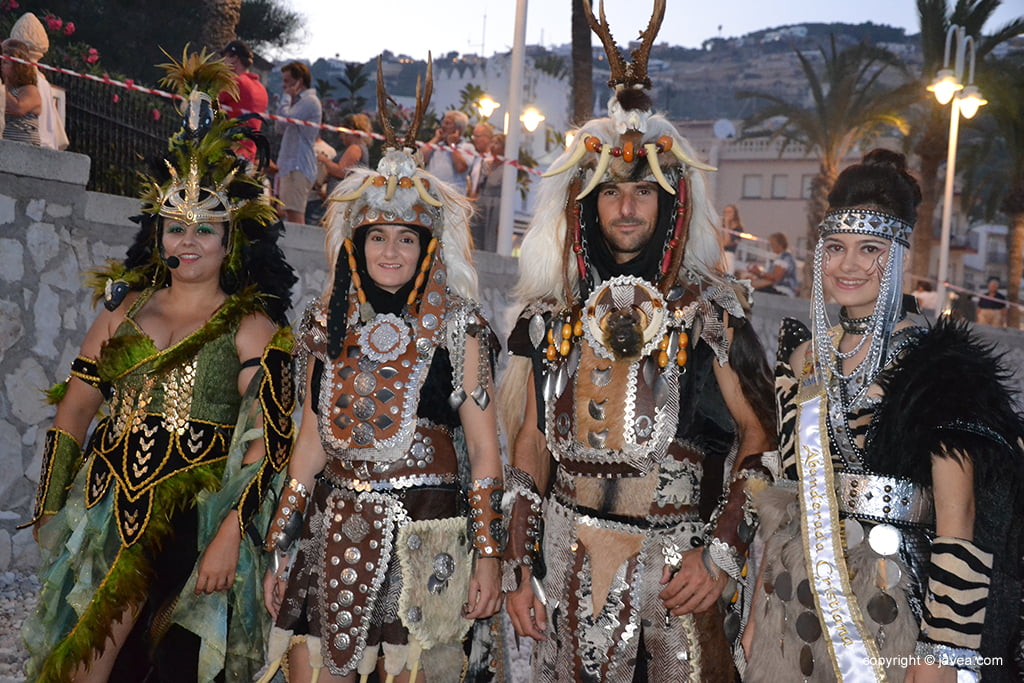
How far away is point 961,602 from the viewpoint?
9.15 feet

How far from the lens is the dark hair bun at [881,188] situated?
10.6 ft

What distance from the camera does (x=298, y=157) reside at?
9.23m

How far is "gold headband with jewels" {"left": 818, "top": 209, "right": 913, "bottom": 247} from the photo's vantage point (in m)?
3.19

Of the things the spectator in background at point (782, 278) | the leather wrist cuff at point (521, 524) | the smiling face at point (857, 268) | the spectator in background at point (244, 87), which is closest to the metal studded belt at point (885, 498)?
the smiling face at point (857, 268)

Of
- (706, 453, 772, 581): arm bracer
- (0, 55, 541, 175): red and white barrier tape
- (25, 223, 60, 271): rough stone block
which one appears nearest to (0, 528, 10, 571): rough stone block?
(25, 223, 60, 271): rough stone block

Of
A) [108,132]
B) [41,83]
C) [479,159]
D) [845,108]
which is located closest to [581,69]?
[479,159]

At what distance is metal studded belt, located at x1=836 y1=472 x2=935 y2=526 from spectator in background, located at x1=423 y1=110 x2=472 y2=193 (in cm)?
736

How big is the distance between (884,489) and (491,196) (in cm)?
889

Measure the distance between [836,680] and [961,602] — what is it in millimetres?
489

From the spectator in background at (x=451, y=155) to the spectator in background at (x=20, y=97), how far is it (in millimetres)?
3774

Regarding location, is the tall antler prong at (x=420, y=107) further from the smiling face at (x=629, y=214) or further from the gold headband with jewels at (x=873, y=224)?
the gold headband with jewels at (x=873, y=224)

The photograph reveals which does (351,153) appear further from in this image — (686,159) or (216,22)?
(686,159)

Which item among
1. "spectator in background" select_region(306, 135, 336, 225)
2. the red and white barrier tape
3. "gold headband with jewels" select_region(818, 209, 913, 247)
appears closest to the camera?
"gold headband with jewels" select_region(818, 209, 913, 247)

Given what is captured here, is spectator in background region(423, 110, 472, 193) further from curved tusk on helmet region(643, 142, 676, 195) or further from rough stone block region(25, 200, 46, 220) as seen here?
curved tusk on helmet region(643, 142, 676, 195)
